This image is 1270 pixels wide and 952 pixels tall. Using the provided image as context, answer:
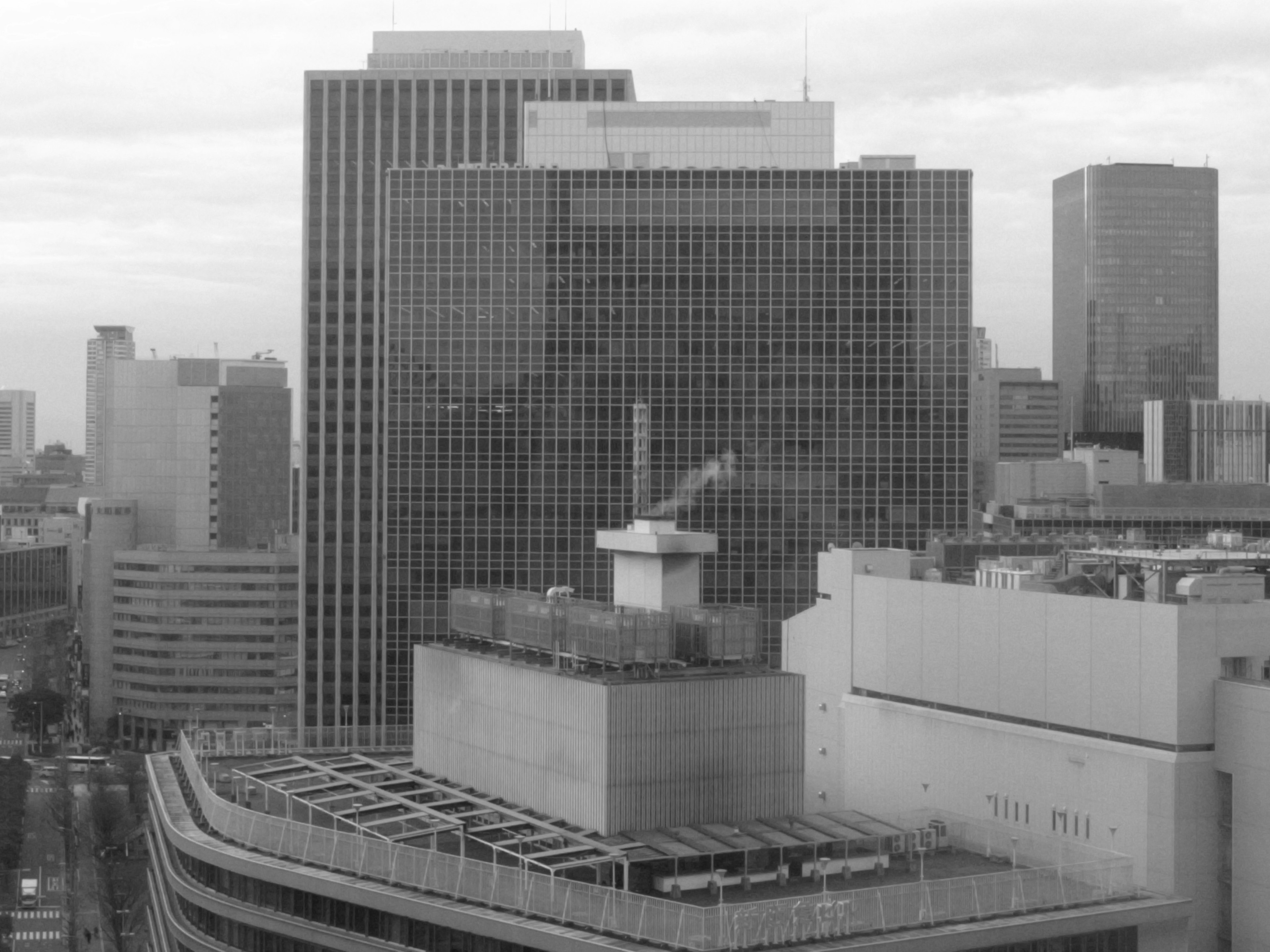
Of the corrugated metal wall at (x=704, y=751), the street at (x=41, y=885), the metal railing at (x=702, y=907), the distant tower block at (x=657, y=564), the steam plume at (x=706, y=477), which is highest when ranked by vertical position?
the steam plume at (x=706, y=477)

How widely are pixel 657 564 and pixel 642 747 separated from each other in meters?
10.6

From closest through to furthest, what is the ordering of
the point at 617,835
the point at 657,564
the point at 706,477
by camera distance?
1. the point at 617,835
2. the point at 657,564
3. the point at 706,477

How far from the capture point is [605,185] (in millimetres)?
144625

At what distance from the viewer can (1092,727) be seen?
70000 millimetres

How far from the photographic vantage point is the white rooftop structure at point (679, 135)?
147 meters

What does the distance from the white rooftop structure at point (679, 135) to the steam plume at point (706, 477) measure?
2387 cm

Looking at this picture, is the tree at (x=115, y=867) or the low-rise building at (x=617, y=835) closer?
the low-rise building at (x=617, y=835)

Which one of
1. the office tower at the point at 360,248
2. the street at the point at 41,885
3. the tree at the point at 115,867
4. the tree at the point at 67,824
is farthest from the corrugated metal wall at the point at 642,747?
the office tower at the point at 360,248

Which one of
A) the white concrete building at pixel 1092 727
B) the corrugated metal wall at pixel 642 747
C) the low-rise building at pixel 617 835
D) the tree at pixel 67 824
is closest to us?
the low-rise building at pixel 617 835

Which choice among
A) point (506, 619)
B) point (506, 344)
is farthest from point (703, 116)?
point (506, 619)

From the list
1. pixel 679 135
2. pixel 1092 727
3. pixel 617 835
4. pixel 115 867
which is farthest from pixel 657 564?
pixel 115 867

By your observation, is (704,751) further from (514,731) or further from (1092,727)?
(1092,727)

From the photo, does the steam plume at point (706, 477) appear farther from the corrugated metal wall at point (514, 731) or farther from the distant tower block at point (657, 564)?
the distant tower block at point (657, 564)

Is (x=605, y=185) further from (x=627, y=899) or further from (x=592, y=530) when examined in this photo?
(x=627, y=899)
